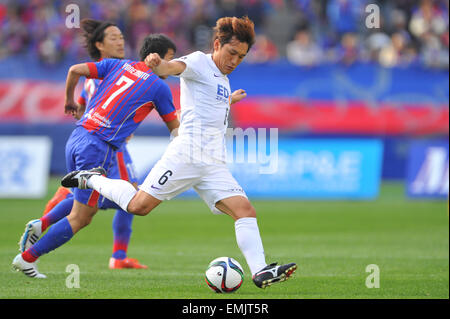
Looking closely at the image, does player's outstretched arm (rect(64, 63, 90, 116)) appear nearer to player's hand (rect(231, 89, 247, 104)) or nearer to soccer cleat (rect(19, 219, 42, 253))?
soccer cleat (rect(19, 219, 42, 253))

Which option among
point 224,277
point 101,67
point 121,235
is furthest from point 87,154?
point 224,277

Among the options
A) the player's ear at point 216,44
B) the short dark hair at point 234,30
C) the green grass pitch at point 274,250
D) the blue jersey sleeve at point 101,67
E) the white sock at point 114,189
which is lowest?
the green grass pitch at point 274,250

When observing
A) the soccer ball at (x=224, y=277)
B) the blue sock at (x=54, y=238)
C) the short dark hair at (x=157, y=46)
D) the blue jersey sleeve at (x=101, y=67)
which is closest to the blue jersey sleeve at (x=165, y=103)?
A: the short dark hair at (x=157, y=46)

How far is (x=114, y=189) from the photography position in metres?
6.72

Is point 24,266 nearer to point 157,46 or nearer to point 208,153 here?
point 208,153

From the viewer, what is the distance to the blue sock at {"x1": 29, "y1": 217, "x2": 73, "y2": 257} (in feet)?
23.7

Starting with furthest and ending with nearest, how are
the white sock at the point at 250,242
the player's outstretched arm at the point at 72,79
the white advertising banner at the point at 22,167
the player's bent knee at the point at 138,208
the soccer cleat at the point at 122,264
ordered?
the white advertising banner at the point at 22,167
the soccer cleat at the point at 122,264
the player's outstretched arm at the point at 72,79
the player's bent knee at the point at 138,208
the white sock at the point at 250,242

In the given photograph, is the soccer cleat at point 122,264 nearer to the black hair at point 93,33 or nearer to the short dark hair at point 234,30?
the black hair at point 93,33

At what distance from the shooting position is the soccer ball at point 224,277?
22.0 ft

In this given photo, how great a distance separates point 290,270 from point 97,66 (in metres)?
2.71

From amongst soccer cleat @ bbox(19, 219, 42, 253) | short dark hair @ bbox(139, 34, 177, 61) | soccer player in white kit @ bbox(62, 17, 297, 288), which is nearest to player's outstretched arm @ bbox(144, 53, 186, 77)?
soccer player in white kit @ bbox(62, 17, 297, 288)

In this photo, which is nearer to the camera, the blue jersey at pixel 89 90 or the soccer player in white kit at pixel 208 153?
the soccer player in white kit at pixel 208 153

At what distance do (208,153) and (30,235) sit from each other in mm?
2332

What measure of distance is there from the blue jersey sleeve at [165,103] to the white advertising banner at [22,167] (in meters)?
9.73
